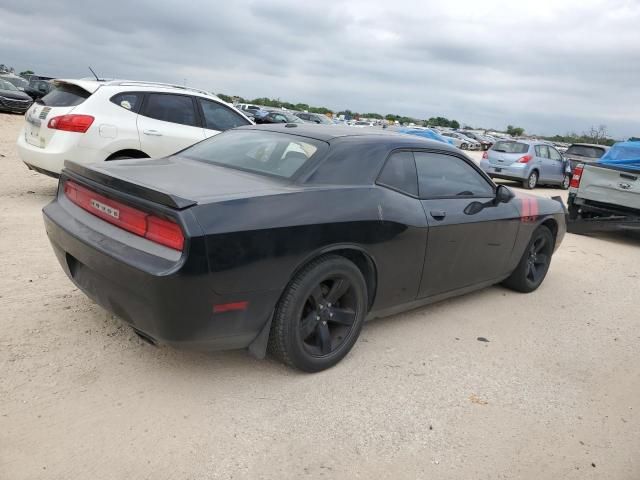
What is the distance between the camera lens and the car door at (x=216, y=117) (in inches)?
298

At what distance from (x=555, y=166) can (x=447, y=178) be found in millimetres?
14829

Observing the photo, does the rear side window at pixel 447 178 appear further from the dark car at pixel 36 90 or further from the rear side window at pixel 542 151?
the dark car at pixel 36 90

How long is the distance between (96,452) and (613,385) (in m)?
3.21

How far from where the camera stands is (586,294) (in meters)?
5.61

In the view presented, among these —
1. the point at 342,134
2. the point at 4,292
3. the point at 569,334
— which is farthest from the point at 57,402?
the point at 569,334

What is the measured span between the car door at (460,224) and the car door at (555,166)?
45.3 ft

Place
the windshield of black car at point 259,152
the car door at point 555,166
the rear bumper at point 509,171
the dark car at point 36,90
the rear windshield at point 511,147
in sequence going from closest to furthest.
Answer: the windshield of black car at point 259,152
the rear bumper at point 509,171
the rear windshield at point 511,147
the car door at point 555,166
the dark car at point 36,90

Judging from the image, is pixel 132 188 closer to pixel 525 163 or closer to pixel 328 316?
pixel 328 316

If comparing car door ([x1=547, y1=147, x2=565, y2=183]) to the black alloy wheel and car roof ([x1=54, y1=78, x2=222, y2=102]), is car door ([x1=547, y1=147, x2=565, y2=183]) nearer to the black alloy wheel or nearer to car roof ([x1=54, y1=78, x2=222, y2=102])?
car roof ([x1=54, y1=78, x2=222, y2=102])

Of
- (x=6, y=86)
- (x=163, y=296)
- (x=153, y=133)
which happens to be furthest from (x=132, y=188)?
(x=6, y=86)

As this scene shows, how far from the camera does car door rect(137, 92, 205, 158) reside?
270 inches

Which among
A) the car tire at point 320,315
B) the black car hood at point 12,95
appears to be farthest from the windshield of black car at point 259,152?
the black car hood at point 12,95

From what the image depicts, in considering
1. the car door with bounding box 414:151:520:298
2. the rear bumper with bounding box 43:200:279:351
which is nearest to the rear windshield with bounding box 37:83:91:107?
the rear bumper with bounding box 43:200:279:351

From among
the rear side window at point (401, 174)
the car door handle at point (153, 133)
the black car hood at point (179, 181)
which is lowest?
the car door handle at point (153, 133)
